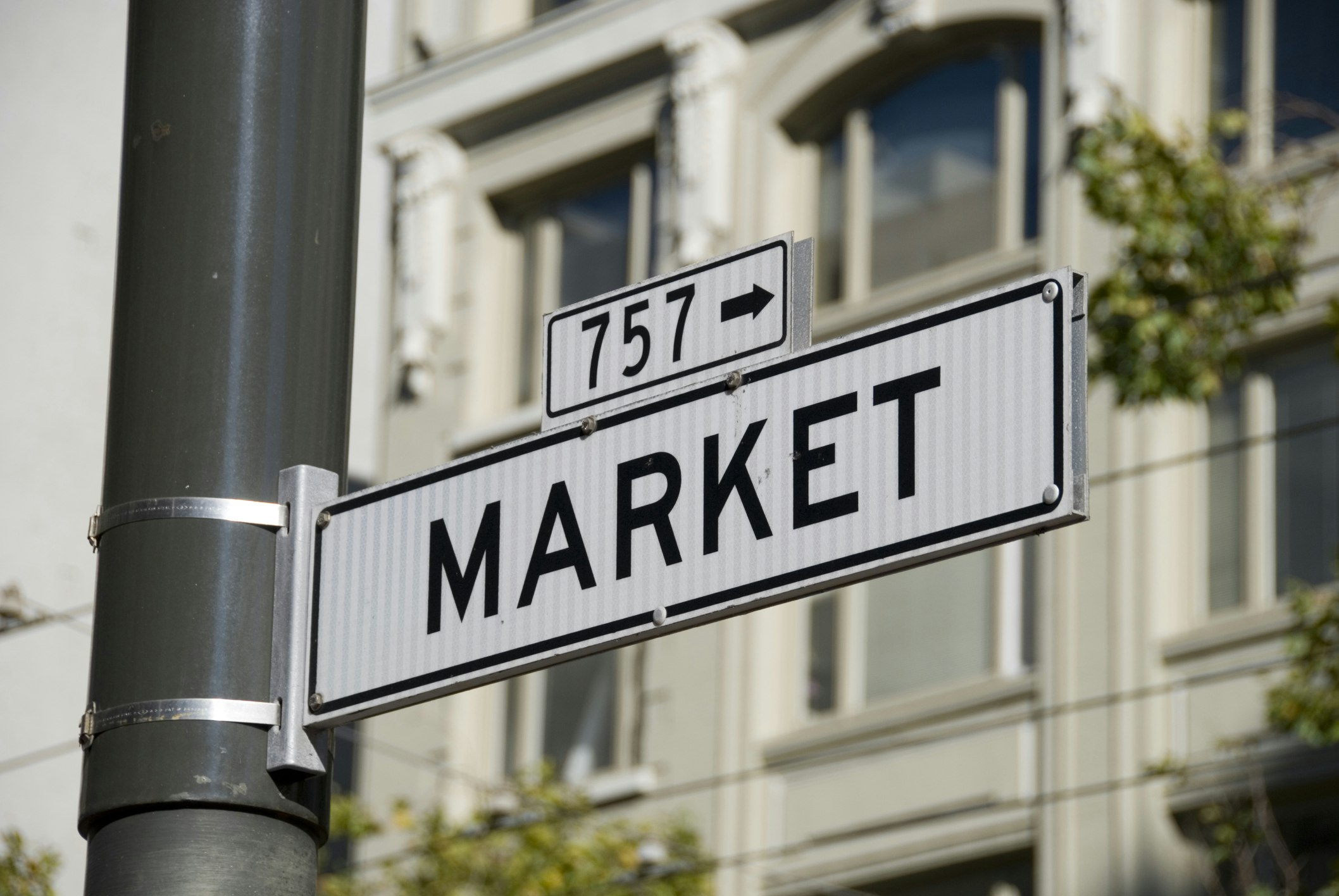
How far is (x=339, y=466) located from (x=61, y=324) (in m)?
21.8

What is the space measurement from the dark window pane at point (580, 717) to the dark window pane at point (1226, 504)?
5328 mm

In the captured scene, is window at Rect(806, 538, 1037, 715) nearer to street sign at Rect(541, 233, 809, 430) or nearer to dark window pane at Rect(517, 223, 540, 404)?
dark window pane at Rect(517, 223, 540, 404)

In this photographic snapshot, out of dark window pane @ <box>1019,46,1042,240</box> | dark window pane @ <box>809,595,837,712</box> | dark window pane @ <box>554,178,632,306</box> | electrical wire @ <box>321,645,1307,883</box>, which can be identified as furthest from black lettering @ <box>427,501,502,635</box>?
dark window pane @ <box>554,178,632,306</box>

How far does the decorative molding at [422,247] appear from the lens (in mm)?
22031

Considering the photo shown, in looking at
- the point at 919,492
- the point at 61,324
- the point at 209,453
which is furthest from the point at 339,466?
the point at 61,324

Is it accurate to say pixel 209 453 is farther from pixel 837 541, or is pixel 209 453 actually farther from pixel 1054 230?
pixel 1054 230

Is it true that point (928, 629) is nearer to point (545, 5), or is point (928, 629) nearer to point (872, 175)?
point (872, 175)

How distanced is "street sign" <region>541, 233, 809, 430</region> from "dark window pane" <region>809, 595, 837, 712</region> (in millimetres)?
14876

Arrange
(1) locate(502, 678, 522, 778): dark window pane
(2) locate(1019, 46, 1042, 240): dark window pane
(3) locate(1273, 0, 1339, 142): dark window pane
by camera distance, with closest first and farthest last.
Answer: (3) locate(1273, 0, 1339, 142): dark window pane
(2) locate(1019, 46, 1042, 240): dark window pane
(1) locate(502, 678, 522, 778): dark window pane

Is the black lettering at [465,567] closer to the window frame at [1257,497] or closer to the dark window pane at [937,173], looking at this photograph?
the window frame at [1257,497]

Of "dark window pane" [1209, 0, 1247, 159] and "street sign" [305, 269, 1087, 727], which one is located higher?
"dark window pane" [1209, 0, 1247, 159]

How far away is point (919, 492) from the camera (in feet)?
11.0

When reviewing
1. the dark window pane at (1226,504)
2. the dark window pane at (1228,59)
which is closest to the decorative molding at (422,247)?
the dark window pane at (1228,59)

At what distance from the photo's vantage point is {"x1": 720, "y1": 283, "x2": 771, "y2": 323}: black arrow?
12.3 ft
